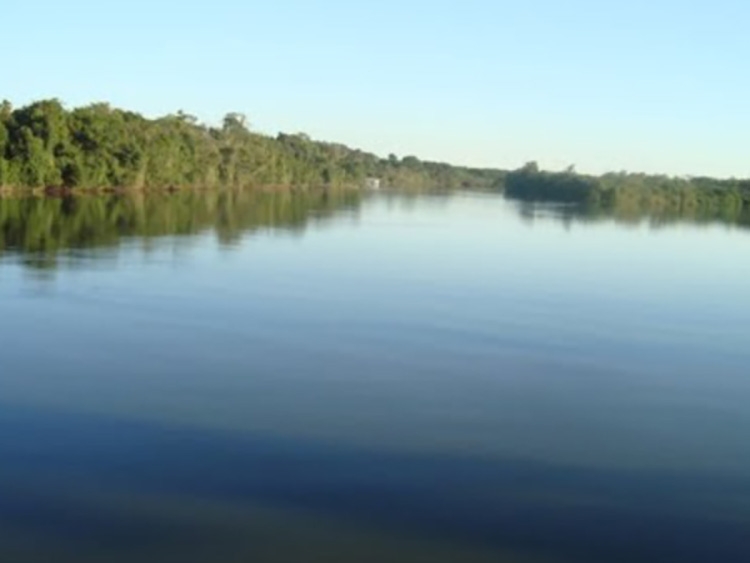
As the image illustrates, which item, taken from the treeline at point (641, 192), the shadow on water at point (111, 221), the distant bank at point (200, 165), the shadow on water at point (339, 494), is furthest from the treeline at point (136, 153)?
the shadow on water at point (339, 494)

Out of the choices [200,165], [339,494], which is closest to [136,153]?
[200,165]

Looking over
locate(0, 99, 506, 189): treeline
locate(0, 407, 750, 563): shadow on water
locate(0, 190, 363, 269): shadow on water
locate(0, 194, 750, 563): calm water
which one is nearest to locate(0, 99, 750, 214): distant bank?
locate(0, 99, 506, 189): treeline

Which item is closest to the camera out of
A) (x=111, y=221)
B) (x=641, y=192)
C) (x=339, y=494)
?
(x=339, y=494)

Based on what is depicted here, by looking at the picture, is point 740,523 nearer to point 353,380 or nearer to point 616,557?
point 616,557

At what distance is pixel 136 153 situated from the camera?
3022 inches

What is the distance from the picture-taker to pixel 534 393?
1378cm

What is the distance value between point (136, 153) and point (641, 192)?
8348 centimetres

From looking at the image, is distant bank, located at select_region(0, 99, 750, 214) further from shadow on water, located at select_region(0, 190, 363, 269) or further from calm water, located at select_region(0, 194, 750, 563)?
calm water, located at select_region(0, 194, 750, 563)

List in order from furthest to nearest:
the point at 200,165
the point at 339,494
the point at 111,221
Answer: the point at 200,165
the point at 111,221
the point at 339,494

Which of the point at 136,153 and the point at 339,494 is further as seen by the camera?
the point at 136,153

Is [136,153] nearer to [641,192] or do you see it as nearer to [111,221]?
[111,221]

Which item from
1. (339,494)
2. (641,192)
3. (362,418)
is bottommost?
(339,494)

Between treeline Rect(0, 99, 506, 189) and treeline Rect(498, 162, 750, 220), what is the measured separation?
37.4 meters

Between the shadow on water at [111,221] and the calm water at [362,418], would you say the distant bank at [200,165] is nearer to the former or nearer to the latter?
the shadow on water at [111,221]
